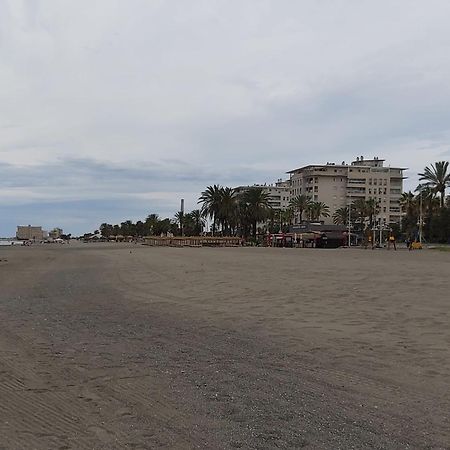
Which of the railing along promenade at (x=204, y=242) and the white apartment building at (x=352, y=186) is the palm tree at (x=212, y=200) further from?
the white apartment building at (x=352, y=186)

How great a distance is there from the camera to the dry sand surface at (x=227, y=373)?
466cm

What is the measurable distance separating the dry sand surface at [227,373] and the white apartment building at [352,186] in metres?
136

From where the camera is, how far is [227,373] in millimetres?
6703

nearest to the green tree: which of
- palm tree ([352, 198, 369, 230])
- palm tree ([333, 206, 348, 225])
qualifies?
palm tree ([333, 206, 348, 225])

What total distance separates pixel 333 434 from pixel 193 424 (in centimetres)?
123

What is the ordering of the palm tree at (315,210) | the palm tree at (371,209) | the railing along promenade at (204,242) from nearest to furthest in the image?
1. the railing along promenade at (204,242)
2. the palm tree at (371,209)
3. the palm tree at (315,210)

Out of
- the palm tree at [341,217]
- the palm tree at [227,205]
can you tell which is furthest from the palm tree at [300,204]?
the palm tree at [227,205]

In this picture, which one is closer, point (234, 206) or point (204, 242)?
point (204, 242)

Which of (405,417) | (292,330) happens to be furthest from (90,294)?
(405,417)

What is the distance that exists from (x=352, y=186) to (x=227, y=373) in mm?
145655

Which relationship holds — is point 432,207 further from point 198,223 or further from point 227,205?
point 198,223

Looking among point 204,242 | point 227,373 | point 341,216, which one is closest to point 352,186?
point 341,216

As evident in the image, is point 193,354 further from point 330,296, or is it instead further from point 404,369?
point 330,296

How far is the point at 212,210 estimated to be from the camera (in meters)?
99.7
